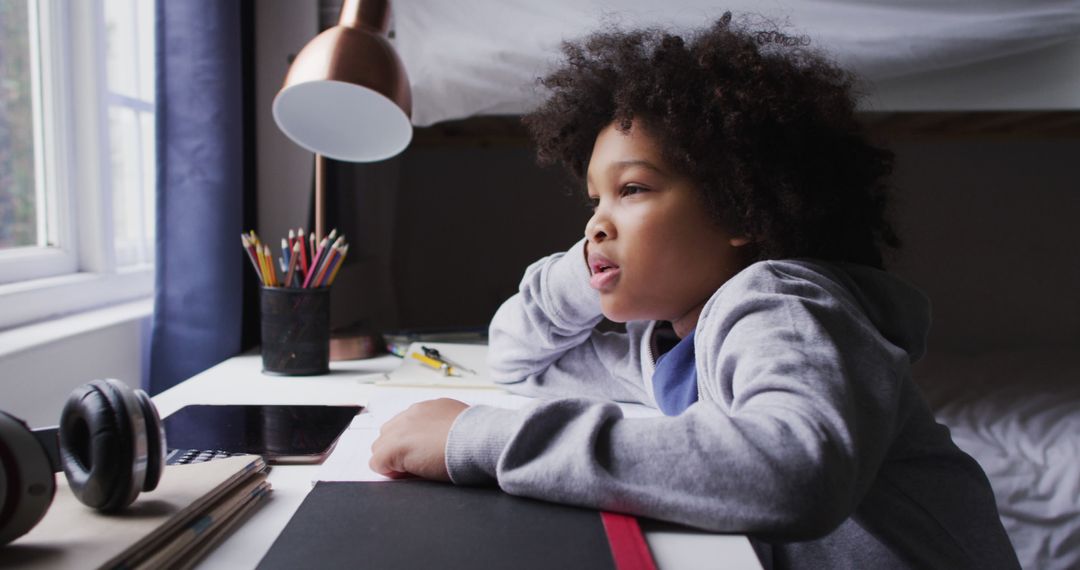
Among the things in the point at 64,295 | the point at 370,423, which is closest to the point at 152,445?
the point at 370,423

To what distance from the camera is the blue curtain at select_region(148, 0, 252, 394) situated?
3.74 ft

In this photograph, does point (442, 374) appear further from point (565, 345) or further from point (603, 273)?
point (603, 273)

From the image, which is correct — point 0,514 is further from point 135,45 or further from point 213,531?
point 135,45

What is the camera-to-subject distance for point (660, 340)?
3.04 ft

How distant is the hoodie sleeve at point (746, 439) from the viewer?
45 cm

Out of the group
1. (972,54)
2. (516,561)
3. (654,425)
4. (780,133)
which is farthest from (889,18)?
(516,561)

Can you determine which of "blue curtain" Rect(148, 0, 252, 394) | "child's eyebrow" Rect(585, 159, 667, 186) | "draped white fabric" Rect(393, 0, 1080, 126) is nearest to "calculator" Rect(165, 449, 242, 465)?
"child's eyebrow" Rect(585, 159, 667, 186)

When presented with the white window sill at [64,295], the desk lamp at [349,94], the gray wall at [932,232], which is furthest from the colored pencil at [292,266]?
the gray wall at [932,232]

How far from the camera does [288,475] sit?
0.63 metres

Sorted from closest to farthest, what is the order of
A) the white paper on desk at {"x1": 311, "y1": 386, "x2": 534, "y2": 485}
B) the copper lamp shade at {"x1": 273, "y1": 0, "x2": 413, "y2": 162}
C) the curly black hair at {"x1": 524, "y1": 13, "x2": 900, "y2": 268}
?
the white paper on desk at {"x1": 311, "y1": 386, "x2": 534, "y2": 485}
the curly black hair at {"x1": 524, "y1": 13, "x2": 900, "y2": 268}
the copper lamp shade at {"x1": 273, "y1": 0, "x2": 413, "y2": 162}

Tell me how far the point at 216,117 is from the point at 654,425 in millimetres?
963

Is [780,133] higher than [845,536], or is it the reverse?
[780,133]

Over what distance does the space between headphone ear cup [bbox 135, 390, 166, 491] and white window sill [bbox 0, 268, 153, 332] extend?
583mm

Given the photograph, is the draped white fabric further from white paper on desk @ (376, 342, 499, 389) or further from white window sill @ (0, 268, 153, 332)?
white window sill @ (0, 268, 153, 332)
